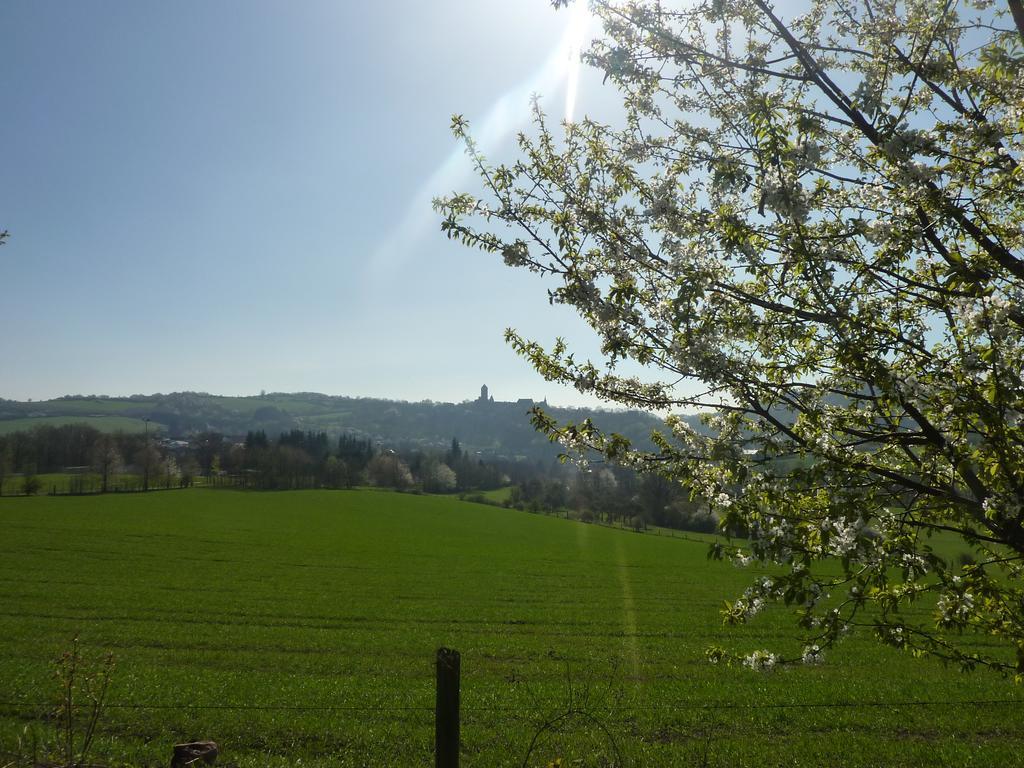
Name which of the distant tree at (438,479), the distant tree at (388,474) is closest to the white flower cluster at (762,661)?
the distant tree at (438,479)

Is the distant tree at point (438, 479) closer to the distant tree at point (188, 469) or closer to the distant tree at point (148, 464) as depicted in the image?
the distant tree at point (188, 469)

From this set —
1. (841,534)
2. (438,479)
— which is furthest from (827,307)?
(438,479)

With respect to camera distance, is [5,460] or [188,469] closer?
[5,460]

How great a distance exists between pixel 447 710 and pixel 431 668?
14.5 meters

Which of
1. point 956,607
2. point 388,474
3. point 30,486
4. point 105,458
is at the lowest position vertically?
point 30,486

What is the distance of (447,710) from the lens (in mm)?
3607

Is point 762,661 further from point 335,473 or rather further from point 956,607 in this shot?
point 335,473

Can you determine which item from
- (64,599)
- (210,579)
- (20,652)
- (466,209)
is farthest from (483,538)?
(466,209)

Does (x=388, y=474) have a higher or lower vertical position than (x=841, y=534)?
lower

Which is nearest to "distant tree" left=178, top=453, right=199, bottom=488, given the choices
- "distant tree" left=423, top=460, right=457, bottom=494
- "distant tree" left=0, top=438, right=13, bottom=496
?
"distant tree" left=0, top=438, right=13, bottom=496

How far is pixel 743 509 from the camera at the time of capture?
3.71 metres

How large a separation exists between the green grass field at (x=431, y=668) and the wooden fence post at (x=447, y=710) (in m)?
1.80

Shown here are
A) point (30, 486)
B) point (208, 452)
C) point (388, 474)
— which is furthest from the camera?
point (388, 474)

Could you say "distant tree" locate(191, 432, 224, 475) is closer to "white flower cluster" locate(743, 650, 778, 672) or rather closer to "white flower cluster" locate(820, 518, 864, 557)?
"white flower cluster" locate(743, 650, 778, 672)
